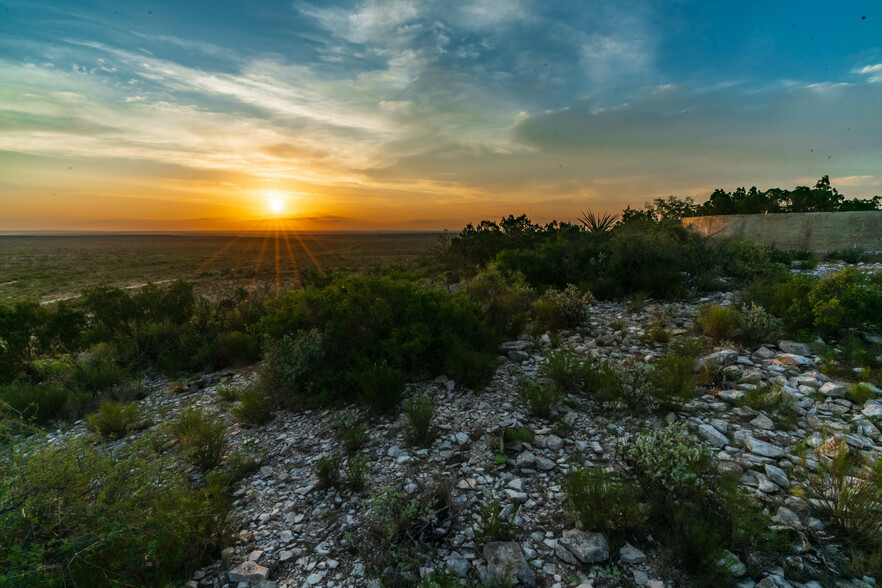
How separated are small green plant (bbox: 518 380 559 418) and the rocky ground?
0.12m

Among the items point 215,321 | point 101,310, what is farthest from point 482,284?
point 101,310

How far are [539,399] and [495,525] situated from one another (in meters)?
→ 2.13

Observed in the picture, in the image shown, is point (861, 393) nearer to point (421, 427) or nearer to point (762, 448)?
point (762, 448)

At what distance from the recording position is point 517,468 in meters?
4.09

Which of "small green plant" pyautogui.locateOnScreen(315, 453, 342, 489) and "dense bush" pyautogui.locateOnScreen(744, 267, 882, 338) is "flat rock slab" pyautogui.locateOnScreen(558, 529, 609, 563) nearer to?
"small green plant" pyautogui.locateOnScreen(315, 453, 342, 489)

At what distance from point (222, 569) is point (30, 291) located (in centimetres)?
3018

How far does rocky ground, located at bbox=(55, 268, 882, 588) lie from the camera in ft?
9.90

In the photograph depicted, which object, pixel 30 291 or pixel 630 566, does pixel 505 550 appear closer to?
pixel 630 566

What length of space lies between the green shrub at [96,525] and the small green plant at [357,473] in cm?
117

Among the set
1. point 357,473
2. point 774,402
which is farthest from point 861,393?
point 357,473

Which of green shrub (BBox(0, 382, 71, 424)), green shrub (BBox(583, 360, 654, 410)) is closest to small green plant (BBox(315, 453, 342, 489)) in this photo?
green shrub (BBox(583, 360, 654, 410))

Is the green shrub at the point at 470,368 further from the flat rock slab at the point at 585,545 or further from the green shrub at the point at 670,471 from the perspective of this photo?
the flat rock slab at the point at 585,545

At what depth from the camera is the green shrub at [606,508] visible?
3166 mm

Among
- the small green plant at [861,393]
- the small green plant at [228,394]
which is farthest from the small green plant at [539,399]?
the small green plant at [228,394]
